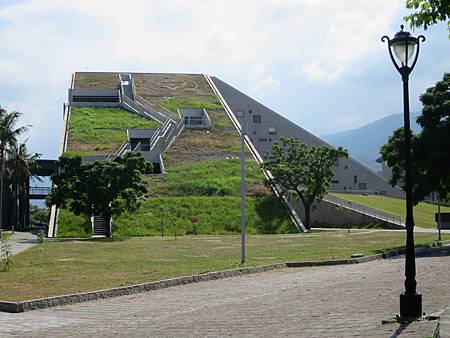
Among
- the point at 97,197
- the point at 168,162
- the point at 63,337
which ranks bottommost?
the point at 63,337

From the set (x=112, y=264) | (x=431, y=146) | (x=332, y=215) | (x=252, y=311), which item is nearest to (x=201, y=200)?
(x=332, y=215)

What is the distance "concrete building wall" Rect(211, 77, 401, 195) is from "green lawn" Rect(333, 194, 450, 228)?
33.5 feet

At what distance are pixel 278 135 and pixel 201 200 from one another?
4289cm

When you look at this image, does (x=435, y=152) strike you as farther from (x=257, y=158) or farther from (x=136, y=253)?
(x=257, y=158)

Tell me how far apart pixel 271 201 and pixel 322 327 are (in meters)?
45.1

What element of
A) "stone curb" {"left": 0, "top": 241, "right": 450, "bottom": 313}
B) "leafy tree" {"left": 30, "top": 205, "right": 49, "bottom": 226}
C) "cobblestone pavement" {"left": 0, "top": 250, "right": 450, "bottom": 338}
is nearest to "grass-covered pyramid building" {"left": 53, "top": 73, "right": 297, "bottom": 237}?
"stone curb" {"left": 0, "top": 241, "right": 450, "bottom": 313}

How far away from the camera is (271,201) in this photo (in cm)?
5469

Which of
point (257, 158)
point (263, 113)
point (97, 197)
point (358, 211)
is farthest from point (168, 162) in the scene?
point (263, 113)

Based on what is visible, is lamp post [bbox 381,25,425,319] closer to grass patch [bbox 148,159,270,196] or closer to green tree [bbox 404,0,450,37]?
green tree [bbox 404,0,450,37]

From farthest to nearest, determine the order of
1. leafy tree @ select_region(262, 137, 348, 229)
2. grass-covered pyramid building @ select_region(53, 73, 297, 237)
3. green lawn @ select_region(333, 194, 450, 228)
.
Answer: green lawn @ select_region(333, 194, 450, 228)
leafy tree @ select_region(262, 137, 348, 229)
grass-covered pyramid building @ select_region(53, 73, 297, 237)

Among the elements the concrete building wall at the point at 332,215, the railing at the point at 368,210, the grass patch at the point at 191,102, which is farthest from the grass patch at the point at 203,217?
the grass patch at the point at 191,102

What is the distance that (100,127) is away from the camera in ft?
263

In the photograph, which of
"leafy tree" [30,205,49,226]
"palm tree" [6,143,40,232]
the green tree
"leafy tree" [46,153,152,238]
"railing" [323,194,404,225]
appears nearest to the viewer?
the green tree

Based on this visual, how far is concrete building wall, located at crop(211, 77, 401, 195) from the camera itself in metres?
85.2
